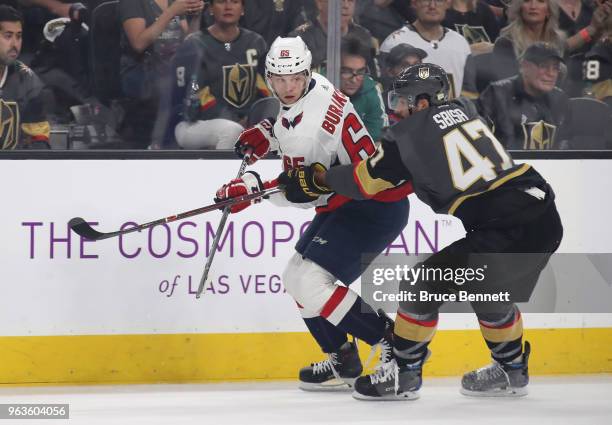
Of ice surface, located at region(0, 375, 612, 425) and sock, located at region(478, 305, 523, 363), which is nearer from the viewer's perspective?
ice surface, located at region(0, 375, 612, 425)

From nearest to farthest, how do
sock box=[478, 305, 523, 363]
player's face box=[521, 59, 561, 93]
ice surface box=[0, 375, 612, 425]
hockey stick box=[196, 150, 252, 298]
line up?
ice surface box=[0, 375, 612, 425], sock box=[478, 305, 523, 363], hockey stick box=[196, 150, 252, 298], player's face box=[521, 59, 561, 93]

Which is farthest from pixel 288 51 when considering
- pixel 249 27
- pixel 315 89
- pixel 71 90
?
pixel 71 90

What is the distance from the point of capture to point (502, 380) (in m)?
4.01

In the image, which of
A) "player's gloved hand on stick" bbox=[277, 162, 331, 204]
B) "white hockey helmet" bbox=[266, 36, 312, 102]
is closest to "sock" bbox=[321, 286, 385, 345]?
"player's gloved hand on stick" bbox=[277, 162, 331, 204]

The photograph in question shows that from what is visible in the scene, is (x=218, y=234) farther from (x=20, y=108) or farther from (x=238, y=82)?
(x=20, y=108)

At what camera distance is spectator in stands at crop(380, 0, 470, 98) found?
4.47 meters

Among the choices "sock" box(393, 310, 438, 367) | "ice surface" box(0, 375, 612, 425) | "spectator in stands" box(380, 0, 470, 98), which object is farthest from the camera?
"spectator in stands" box(380, 0, 470, 98)

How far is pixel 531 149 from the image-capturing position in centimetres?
453

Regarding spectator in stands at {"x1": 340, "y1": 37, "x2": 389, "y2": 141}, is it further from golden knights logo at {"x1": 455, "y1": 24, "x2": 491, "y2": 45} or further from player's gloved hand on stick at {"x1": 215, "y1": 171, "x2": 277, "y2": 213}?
player's gloved hand on stick at {"x1": 215, "y1": 171, "x2": 277, "y2": 213}

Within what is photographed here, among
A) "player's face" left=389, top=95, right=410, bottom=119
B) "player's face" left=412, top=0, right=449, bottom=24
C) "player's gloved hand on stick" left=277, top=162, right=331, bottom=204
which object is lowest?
"player's gloved hand on stick" left=277, top=162, right=331, bottom=204

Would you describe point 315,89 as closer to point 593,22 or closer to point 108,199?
point 108,199

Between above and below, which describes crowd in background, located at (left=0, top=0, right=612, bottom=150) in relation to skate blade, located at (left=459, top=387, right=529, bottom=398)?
above

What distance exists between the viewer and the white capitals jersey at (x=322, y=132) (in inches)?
155

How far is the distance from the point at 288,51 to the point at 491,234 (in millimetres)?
905
